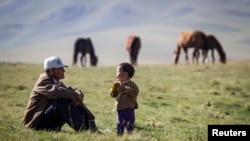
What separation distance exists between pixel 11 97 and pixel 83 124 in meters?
9.72

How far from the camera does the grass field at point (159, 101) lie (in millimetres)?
11148

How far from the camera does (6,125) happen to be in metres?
11.8

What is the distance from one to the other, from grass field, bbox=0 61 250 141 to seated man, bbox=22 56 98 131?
0.93 feet

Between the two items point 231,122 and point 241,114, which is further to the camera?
point 241,114

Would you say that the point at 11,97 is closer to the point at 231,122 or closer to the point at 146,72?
the point at 231,122

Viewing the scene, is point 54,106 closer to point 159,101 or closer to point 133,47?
point 159,101

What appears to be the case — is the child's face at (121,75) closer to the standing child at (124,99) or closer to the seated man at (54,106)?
the standing child at (124,99)

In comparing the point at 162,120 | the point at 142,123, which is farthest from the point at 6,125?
the point at 162,120

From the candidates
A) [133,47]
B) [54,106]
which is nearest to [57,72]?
[54,106]

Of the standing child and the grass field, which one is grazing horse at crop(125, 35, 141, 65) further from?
the standing child

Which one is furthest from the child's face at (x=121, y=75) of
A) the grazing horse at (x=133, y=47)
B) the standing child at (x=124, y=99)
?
the grazing horse at (x=133, y=47)

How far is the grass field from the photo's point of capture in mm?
11148

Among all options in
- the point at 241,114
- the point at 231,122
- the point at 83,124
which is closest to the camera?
the point at 83,124

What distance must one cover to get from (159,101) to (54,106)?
32.6ft
